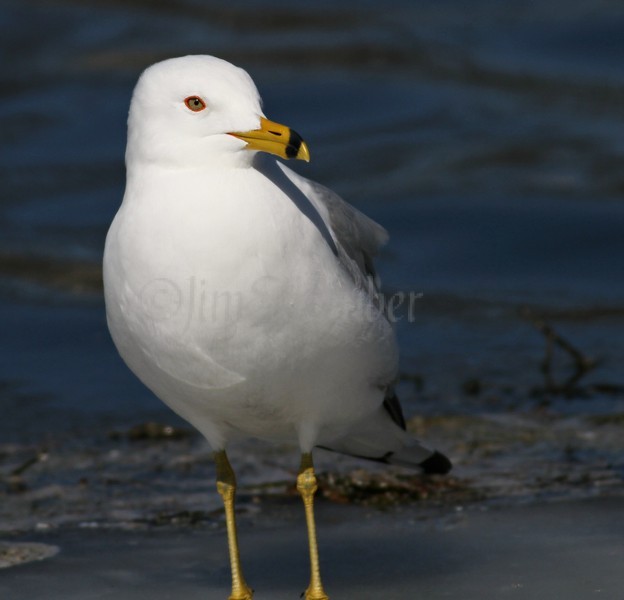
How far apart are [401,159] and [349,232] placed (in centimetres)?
582

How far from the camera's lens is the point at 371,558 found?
4.82 m

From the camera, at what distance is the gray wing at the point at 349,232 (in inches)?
184

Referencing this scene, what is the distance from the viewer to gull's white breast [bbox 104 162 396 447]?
13.4 feet

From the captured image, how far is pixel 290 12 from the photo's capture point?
1309 centimetres

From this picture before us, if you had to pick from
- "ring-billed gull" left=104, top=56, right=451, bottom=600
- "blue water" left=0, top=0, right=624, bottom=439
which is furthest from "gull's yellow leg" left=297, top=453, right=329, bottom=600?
"blue water" left=0, top=0, right=624, bottom=439

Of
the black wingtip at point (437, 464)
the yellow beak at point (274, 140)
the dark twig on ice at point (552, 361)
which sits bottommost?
the black wingtip at point (437, 464)

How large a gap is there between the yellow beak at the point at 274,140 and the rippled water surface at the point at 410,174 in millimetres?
2075

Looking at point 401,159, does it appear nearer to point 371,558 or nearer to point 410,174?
point 410,174

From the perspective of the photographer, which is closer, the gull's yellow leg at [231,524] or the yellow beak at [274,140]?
the yellow beak at [274,140]

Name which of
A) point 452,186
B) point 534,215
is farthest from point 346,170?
point 534,215

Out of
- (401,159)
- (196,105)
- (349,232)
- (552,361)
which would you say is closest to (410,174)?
(401,159)

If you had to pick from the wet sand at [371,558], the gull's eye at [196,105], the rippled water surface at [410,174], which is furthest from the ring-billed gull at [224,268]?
the rippled water surface at [410,174]

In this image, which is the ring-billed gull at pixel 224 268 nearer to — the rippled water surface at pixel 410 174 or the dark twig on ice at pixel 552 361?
the rippled water surface at pixel 410 174

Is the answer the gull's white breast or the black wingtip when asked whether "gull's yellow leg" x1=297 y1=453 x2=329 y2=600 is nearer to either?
the gull's white breast
